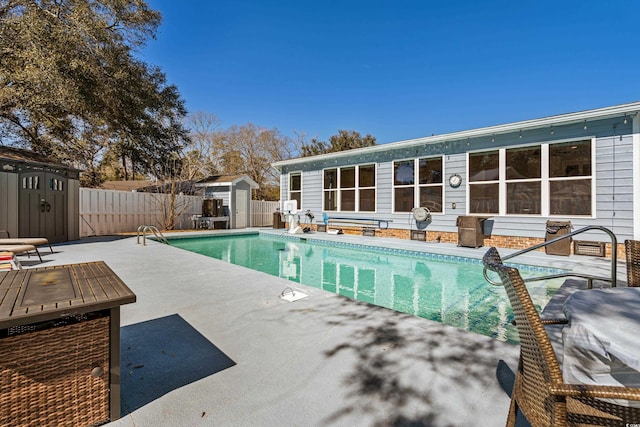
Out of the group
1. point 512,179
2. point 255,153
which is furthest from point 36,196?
point 255,153

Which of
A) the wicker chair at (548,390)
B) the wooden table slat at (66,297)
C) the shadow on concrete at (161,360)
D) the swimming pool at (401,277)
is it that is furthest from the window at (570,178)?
the wooden table slat at (66,297)

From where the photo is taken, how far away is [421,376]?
1.95 m

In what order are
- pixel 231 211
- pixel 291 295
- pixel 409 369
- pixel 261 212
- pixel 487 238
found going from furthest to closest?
pixel 261 212 → pixel 231 211 → pixel 487 238 → pixel 291 295 → pixel 409 369

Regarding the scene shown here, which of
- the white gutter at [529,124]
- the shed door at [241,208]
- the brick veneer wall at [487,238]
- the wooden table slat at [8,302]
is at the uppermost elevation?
the white gutter at [529,124]

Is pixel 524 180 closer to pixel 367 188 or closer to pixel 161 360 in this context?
pixel 367 188

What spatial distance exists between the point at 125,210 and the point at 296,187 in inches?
271

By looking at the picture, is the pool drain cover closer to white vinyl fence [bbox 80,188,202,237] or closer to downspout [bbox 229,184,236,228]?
white vinyl fence [bbox 80,188,202,237]

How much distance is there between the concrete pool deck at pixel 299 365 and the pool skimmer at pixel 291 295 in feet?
0.37

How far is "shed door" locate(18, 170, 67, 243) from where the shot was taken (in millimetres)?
7512

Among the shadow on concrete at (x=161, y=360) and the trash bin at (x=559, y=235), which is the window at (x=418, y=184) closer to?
the trash bin at (x=559, y=235)

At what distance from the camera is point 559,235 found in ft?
22.6

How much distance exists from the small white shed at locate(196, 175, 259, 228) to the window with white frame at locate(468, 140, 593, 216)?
10.2m

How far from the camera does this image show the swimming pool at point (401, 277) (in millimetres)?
4121

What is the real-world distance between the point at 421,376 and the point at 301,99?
20339mm
